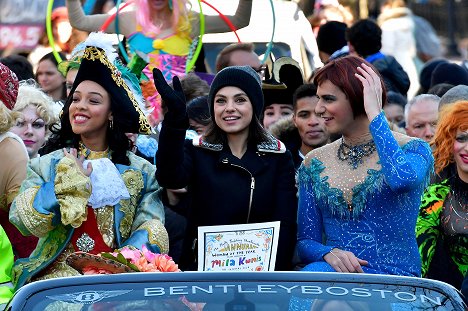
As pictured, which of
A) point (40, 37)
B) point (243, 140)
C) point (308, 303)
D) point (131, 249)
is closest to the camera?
point (308, 303)

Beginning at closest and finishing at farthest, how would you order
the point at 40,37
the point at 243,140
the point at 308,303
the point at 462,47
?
1. the point at 308,303
2. the point at 243,140
3. the point at 40,37
4. the point at 462,47

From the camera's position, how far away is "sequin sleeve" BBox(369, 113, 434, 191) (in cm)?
694

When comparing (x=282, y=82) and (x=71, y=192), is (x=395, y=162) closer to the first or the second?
(x=71, y=192)

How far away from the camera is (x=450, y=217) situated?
7.82 meters

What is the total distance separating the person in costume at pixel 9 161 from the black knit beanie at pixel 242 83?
1.19 meters

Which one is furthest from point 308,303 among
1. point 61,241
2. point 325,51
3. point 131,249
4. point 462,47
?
point 462,47

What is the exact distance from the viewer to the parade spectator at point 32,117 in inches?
365

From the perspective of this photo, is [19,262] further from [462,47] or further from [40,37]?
[462,47]

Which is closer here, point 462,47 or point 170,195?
point 170,195

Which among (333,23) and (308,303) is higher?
(333,23)

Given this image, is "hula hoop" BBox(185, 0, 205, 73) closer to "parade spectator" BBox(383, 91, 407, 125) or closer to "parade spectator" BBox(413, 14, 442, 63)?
"parade spectator" BBox(383, 91, 407, 125)

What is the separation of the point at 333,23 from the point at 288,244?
5.71 metres

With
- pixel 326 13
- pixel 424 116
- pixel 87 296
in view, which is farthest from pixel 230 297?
pixel 326 13

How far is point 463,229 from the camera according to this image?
7.72 metres
